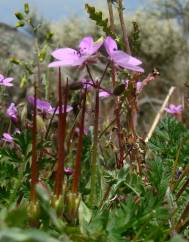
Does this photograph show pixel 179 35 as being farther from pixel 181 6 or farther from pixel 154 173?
pixel 154 173

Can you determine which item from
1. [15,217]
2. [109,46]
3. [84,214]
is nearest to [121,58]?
[109,46]

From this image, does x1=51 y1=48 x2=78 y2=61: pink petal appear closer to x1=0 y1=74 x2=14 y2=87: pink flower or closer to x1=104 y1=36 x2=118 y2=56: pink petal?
x1=104 y1=36 x2=118 y2=56: pink petal

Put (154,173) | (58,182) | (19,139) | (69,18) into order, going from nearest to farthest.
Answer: (58,182) < (154,173) < (19,139) < (69,18)

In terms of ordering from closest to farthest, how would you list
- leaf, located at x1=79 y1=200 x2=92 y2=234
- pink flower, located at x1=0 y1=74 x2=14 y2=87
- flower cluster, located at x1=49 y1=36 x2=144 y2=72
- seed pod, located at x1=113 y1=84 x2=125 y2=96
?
leaf, located at x1=79 y1=200 x2=92 y2=234, flower cluster, located at x1=49 y1=36 x2=144 y2=72, seed pod, located at x1=113 y1=84 x2=125 y2=96, pink flower, located at x1=0 y1=74 x2=14 y2=87

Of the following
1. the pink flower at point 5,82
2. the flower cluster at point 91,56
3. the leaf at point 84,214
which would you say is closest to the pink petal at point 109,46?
the flower cluster at point 91,56

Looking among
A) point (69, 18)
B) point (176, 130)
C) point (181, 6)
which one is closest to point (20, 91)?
point (176, 130)

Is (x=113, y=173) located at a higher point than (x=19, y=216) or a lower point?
lower

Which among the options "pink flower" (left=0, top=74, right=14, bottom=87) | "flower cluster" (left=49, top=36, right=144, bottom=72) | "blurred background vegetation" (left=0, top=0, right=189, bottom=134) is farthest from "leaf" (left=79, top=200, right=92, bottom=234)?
"blurred background vegetation" (left=0, top=0, right=189, bottom=134)

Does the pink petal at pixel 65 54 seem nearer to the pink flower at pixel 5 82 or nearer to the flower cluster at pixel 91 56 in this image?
the flower cluster at pixel 91 56
